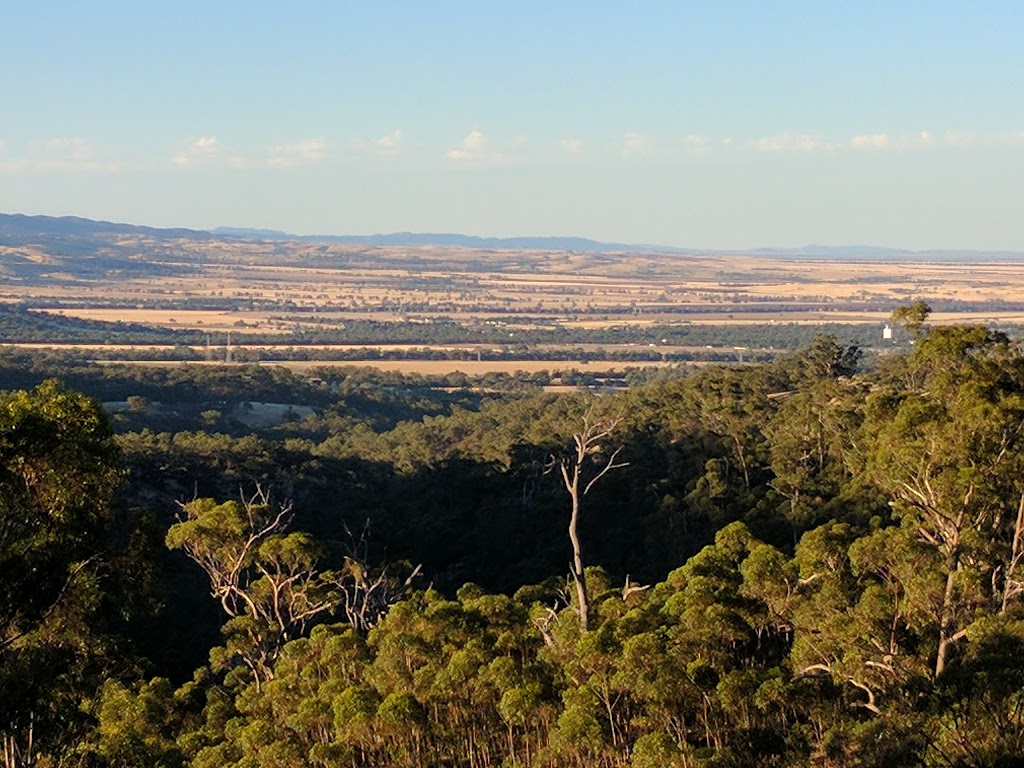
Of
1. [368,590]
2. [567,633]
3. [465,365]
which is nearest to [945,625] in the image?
[567,633]

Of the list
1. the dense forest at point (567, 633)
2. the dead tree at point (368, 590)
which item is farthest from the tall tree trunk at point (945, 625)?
the dead tree at point (368, 590)

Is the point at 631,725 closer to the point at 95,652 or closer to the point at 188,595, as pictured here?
the point at 95,652

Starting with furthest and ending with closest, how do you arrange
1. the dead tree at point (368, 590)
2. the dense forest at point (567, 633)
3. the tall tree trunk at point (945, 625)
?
the dead tree at point (368, 590) < the tall tree trunk at point (945, 625) < the dense forest at point (567, 633)

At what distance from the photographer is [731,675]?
19391 mm

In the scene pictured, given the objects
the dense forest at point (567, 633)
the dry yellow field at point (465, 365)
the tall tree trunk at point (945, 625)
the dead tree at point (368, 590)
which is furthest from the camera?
the dry yellow field at point (465, 365)

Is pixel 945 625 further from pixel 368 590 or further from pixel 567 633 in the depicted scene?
pixel 368 590

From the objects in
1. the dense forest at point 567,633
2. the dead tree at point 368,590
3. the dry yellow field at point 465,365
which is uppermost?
the dense forest at point 567,633

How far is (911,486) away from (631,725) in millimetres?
7294

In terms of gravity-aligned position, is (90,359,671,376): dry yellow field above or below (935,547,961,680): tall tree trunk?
below

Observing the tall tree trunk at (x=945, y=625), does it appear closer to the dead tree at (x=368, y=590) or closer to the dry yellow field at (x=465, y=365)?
the dead tree at (x=368, y=590)

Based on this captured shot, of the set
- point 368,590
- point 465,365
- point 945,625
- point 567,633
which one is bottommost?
point 465,365

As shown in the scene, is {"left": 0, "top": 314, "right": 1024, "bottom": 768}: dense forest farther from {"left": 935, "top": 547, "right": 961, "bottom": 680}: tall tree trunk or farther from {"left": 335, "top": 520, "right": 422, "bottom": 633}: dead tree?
{"left": 335, "top": 520, "right": 422, "bottom": 633}: dead tree

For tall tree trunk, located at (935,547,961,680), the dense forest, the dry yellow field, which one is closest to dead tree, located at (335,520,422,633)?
the dense forest

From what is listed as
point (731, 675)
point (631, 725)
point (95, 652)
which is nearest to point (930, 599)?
point (731, 675)
